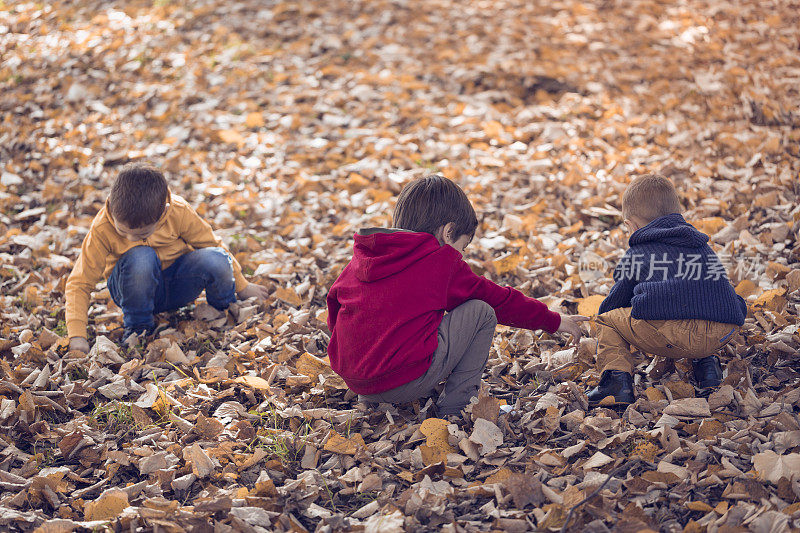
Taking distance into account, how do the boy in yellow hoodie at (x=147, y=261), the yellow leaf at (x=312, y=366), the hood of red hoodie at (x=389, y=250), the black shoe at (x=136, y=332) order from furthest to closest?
the black shoe at (x=136, y=332) → the boy in yellow hoodie at (x=147, y=261) → the yellow leaf at (x=312, y=366) → the hood of red hoodie at (x=389, y=250)

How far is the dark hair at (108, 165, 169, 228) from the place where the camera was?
3.39m

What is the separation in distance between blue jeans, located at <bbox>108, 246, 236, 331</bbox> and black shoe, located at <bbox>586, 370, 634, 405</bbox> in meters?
1.97

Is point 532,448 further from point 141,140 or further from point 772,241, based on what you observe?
point 141,140

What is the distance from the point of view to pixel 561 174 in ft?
16.1

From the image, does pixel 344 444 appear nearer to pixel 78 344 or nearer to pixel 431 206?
pixel 431 206

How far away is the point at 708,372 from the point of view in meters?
2.98

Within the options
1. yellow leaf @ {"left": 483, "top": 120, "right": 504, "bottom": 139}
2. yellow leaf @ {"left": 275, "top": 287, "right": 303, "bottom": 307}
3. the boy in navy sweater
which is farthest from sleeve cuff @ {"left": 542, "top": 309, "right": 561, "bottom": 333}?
yellow leaf @ {"left": 483, "top": 120, "right": 504, "bottom": 139}

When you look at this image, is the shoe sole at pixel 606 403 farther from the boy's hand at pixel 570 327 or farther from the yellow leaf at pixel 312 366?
the yellow leaf at pixel 312 366

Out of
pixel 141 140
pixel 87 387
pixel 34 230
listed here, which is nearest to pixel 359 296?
pixel 87 387

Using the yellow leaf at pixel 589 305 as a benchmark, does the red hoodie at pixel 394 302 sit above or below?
above

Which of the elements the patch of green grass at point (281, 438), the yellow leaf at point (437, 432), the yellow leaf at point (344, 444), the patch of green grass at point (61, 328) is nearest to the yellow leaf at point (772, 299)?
the yellow leaf at point (437, 432)

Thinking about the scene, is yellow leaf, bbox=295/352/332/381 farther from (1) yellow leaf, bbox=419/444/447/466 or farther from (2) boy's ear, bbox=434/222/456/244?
(2) boy's ear, bbox=434/222/456/244

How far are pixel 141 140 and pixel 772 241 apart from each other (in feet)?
15.2

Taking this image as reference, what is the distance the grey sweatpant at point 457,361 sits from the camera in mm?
2855
